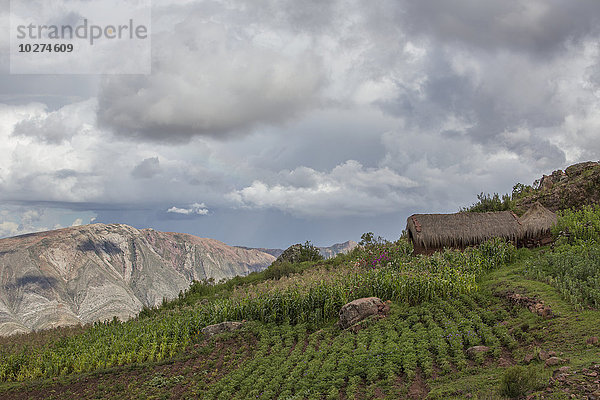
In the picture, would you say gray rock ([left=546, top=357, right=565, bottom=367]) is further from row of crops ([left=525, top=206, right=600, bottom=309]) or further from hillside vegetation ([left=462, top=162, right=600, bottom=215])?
hillside vegetation ([left=462, top=162, right=600, bottom=215])

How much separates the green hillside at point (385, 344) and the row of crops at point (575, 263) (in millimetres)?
44

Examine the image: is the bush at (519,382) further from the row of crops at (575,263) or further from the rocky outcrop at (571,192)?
the rocky outcrop at (571,192)

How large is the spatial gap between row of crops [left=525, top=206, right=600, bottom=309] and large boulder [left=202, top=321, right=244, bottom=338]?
8434mm

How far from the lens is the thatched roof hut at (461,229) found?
1789 centimetres

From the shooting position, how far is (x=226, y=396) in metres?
8.55

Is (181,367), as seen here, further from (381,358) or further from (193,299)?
(193,299)

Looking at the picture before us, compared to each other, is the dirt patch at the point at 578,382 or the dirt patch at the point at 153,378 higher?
the dirt patch at the point at 578,382

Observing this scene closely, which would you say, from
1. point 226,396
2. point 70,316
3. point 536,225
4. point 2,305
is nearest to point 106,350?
point 226,396

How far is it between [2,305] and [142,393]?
132 metres

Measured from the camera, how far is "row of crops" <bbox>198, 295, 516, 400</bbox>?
26.3ft

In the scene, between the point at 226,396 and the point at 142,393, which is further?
the point at 142,393

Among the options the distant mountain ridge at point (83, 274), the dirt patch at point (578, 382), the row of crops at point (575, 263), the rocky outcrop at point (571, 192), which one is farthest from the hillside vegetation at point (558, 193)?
the distant mountain ridge at point (83, 274)

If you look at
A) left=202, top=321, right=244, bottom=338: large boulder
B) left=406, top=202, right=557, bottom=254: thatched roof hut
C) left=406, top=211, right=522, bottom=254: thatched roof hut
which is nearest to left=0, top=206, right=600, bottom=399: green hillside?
left=202, top=321, right=244, bottom=338: large boulder

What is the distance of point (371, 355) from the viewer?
28.9ft
